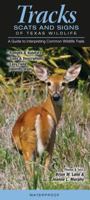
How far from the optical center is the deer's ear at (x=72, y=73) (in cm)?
599

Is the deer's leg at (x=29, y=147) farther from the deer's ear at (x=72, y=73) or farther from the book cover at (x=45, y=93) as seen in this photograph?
the deer's ear at (x=72, y=73)

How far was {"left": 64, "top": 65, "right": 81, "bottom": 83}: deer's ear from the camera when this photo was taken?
5992mm

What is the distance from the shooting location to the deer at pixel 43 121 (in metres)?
5.96

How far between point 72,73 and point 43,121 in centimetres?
37

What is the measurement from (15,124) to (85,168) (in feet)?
1.79

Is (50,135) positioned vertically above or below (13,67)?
below

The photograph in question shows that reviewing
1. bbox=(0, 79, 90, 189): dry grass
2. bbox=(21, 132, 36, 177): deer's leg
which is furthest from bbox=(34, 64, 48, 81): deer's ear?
bbox=(21, 132, 36, 177): deer's leg

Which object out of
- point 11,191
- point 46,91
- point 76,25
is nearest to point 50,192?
point 11,191

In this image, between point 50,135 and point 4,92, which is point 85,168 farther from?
point 4,92

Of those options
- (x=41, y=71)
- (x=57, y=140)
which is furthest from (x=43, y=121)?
(x=41, y=71)

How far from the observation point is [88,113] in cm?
604

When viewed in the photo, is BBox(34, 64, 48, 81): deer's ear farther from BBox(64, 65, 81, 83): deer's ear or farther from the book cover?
BBox(64, 65, 81, 83): deer's ear

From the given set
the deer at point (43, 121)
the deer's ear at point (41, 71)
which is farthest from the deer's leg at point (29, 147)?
the deer's ear at point (41, 71)

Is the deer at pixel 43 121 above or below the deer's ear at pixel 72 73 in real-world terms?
below
